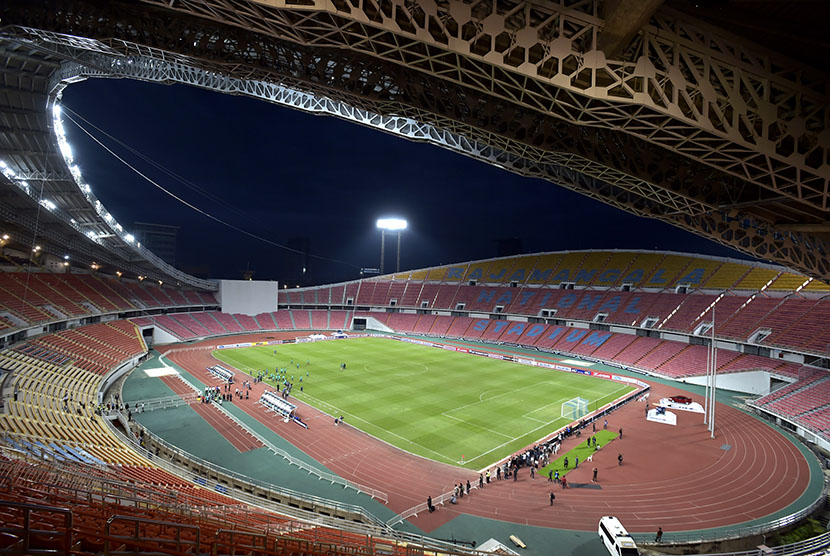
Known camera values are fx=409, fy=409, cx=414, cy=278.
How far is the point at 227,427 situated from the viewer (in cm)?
2508

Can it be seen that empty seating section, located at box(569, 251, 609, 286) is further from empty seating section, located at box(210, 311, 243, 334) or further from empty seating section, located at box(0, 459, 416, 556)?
empty seating section, located at box(0, 459, 416, 556)

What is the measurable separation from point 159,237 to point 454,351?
98013 mm

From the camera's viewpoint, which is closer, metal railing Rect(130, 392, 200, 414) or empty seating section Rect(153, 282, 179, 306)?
metal railing Rect(130, 392, 200, 414)

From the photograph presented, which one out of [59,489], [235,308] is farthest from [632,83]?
[235,308]

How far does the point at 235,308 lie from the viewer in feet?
217

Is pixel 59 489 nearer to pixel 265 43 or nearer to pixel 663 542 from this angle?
pixel 265 43

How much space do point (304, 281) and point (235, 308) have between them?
5362 centimetres

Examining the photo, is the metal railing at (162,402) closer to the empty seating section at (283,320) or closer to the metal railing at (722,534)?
the metal railing at (722,534)

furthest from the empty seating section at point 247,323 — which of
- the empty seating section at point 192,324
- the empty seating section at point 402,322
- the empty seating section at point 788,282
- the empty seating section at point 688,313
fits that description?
the empty seating section at point 788,282

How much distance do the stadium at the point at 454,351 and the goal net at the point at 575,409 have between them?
12.0 inches

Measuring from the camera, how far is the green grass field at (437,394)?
24.3m

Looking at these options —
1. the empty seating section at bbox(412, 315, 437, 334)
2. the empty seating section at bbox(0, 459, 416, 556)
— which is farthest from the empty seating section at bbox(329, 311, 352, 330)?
the empty seating section at bbox(0, 459, 416, 556)

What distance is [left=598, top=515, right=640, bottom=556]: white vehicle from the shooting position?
13.0m

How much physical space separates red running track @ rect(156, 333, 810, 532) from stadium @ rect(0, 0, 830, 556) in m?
0.16
